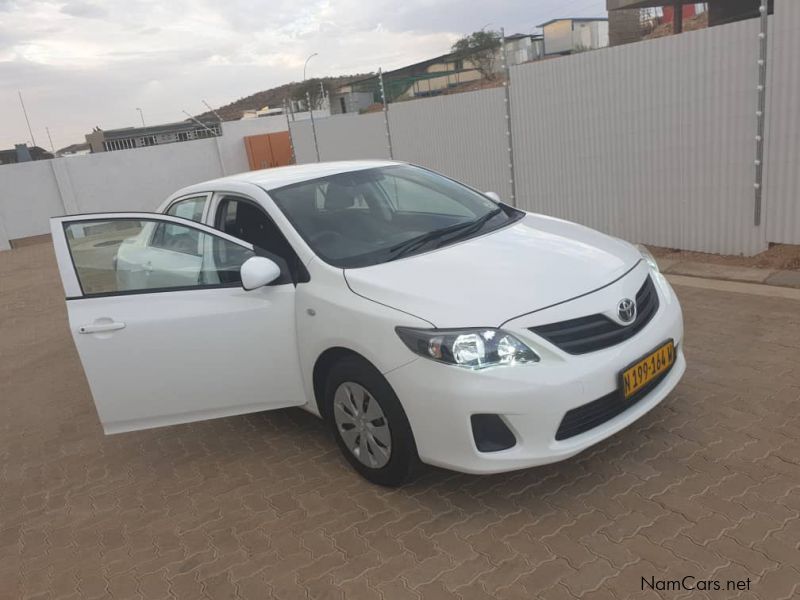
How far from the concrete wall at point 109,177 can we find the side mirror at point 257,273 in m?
18.5

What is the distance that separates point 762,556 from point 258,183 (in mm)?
3312

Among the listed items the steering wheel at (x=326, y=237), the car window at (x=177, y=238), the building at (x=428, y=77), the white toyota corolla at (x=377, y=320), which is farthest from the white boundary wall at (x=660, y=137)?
the car window at (x=177, y=238)

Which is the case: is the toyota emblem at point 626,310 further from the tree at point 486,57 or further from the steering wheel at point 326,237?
the tree at point 486,57

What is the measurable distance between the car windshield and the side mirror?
28 centimetres

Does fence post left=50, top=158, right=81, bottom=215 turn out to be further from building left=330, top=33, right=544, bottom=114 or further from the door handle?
the door handle

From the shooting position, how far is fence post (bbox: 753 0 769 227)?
19.9 ft

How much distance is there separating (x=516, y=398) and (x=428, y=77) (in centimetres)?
1448

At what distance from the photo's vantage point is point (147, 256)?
150 inches

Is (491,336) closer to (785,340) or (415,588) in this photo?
(415,588)

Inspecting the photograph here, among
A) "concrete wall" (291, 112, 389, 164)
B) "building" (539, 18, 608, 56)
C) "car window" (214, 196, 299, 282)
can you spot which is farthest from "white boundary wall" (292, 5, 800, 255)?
"building" (539, 18, 608, 56)

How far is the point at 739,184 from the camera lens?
21.8 feet

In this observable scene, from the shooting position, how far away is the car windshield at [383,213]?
3.57 m

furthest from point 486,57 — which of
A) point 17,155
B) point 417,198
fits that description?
point 17,155

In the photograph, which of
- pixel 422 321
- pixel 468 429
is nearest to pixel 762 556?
pixel 468 429
